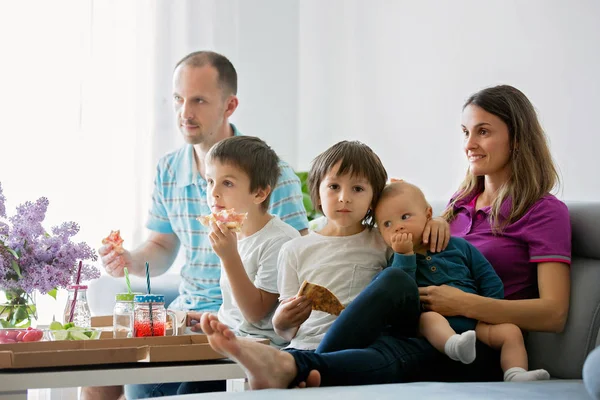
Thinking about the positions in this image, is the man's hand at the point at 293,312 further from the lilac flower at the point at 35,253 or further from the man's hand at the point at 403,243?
the lilac flower at the point at 35,253

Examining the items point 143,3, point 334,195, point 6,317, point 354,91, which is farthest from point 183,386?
point 143,3

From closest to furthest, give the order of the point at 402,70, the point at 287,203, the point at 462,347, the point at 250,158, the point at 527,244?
the point at 462,347
the point at 527,244
the point at 250,158
the point at 287,203
the point at 402,70

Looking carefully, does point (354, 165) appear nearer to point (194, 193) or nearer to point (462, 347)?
point (462, 347)

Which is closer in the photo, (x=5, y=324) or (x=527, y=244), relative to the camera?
(x=5, y=324)

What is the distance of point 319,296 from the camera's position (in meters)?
1.82

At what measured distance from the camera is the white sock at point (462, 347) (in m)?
1.68

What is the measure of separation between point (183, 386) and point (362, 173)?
755 millimetres

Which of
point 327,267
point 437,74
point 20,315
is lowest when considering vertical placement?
point 20,315

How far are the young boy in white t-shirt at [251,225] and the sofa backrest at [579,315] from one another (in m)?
0.68

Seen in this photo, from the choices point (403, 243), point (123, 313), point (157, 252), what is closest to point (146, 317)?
point (123, 313)

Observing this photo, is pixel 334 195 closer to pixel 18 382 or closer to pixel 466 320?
pixel 466 320

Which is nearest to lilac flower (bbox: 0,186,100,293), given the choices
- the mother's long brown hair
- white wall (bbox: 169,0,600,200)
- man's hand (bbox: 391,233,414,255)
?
man's hand (bbox: 391,233,414,255)

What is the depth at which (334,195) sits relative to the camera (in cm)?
201

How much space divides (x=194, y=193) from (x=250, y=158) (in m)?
0.63
